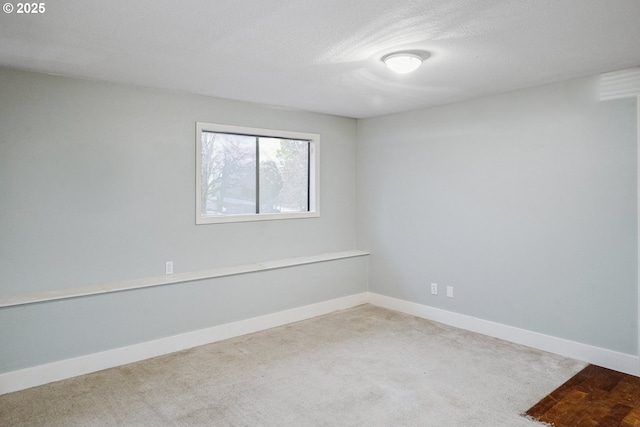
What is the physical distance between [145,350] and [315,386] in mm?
1570

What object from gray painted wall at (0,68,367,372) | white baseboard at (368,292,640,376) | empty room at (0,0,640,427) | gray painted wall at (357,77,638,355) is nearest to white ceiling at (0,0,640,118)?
empty room at (0,0,640,427)

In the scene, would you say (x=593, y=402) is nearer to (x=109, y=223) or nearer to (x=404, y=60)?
(x=404, y=60)

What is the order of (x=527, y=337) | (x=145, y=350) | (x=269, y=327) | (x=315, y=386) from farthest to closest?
(x=269, y=327) → (x=527, y=337) → (x=145, y=350) → (x=315, y=386)

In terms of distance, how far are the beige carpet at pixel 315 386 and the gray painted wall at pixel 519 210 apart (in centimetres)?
48

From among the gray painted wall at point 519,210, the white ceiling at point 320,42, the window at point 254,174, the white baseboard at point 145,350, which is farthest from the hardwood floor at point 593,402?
the window at point 254,174

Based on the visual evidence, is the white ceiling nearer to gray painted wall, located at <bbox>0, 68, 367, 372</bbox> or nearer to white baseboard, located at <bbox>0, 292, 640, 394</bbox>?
gray painted wall, located at <bbox>0, 68, 367, 372</bbox>

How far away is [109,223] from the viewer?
11.8 feet

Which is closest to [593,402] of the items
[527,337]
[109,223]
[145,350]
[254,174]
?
[527,337]

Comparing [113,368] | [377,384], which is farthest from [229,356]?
[377,384]

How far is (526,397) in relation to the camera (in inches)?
113

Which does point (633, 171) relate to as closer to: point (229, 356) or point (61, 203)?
point (229, 356)

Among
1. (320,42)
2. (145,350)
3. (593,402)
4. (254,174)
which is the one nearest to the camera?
(320,42)

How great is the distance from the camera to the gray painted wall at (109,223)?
316 centimetres

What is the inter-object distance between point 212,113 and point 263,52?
1.54 meters
